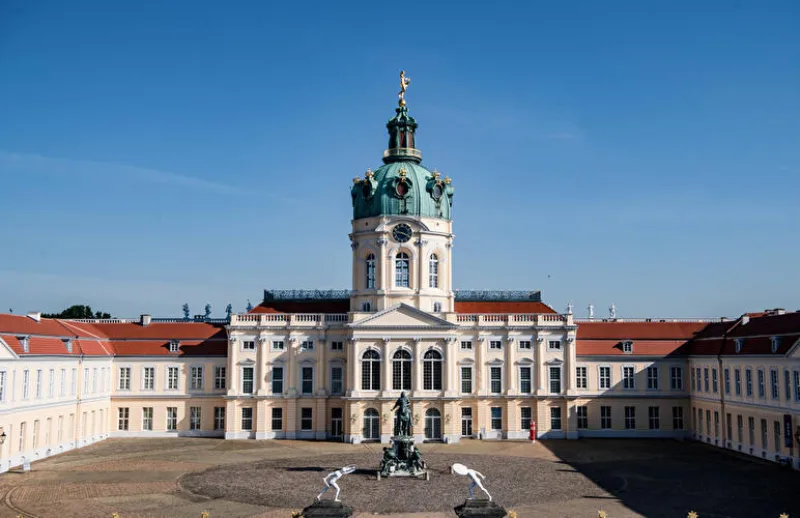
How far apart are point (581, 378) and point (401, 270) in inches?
A: 751

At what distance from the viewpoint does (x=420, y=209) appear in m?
73.5

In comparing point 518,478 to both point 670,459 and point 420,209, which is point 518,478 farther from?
point 420,209

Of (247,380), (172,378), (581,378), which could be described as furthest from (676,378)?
(172,378)

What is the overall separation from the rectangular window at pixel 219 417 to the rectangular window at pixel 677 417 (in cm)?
4062

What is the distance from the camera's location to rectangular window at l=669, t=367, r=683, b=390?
2896 inches

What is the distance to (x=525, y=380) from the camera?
73.2m

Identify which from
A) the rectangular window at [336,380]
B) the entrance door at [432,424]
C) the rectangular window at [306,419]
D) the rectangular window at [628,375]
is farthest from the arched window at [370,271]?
the rectangular window at [628,375]

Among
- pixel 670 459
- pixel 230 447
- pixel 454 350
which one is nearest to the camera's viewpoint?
pixel 670 459

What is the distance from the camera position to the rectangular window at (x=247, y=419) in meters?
73.0

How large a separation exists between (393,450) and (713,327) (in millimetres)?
36218

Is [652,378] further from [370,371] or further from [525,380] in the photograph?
[370,371]

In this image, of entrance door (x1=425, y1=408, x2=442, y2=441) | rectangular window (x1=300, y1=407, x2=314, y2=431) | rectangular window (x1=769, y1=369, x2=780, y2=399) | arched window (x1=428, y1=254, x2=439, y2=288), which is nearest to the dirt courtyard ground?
entrance door (x1=425, y1=408, x2=442, y2=441)

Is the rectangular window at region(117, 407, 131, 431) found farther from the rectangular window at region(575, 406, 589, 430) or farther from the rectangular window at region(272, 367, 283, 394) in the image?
the rectangular window at region(575, 406, 589, 430)

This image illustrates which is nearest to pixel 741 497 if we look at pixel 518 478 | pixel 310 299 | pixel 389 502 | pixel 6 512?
pixel 518 478
